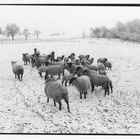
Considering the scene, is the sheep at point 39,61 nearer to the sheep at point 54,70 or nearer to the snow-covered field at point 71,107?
the snow-covered field at point 71,107

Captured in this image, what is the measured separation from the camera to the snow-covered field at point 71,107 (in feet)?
27.2

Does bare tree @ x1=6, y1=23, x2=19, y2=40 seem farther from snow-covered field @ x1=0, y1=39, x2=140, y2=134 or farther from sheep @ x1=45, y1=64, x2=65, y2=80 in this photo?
sheep @ x1=45, y1=64, x2=65, y2=80

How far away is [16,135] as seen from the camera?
7.96 metres

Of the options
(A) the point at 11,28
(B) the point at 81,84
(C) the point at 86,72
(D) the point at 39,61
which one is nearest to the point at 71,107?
(B) the point at 81,84

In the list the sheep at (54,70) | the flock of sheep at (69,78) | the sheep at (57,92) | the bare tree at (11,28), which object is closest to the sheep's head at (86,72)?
the flock of sheep at (69,78)

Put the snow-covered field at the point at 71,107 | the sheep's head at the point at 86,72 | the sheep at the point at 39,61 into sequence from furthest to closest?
the sheep at the point at 39,61, the sheep's head at the point at 86,72, the snow-covered field at the point at 71,107

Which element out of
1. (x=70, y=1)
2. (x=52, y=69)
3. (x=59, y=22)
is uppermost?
(x=70, y=1)

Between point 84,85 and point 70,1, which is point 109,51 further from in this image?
point 70,1

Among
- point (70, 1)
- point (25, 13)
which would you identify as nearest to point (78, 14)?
point (70, 1)

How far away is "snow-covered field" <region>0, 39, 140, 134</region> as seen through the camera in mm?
8305

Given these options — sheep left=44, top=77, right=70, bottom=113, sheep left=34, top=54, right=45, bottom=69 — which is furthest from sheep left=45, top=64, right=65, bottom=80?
sheep left=44, top=77, right=70, bottom=113

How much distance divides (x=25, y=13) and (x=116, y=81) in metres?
6.18

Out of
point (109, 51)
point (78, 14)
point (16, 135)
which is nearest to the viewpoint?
point (16, 135)

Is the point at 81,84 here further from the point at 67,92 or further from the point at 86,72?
the point at 67,92
